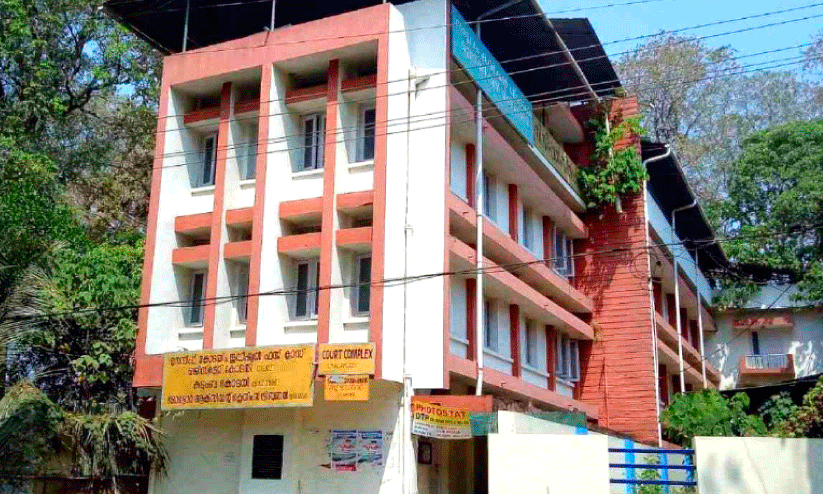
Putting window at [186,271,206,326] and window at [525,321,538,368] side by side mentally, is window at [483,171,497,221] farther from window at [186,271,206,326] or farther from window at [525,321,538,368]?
window at [186,271,206,326]

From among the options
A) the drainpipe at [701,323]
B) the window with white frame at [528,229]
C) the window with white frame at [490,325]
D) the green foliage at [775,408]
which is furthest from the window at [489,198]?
the drainpipe at [701,323]

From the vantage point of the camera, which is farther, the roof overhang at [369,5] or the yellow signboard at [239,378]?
the roof overhang at [369,5]

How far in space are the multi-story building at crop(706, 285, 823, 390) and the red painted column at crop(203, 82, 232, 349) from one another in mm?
25157

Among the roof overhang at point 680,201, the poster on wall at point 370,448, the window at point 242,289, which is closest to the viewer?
the poster on wall at point 370,448

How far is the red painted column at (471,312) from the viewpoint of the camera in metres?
17.3

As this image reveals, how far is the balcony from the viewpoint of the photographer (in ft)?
115

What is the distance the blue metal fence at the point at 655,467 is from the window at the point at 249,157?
902cm

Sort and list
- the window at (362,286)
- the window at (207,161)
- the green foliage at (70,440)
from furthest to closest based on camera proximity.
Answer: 1. the window at (207,161)
2. the window at (362,286)
3. the green foliage at (70,440)

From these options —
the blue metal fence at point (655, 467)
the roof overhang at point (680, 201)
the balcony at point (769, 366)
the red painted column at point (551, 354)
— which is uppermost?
the roof overhang at point (680, 201)

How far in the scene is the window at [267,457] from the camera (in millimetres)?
15891

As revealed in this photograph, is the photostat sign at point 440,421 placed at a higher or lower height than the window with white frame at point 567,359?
lower

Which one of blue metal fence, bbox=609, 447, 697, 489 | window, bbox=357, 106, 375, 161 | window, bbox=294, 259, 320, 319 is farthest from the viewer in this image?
window, bbox=357, 106, 375, 161

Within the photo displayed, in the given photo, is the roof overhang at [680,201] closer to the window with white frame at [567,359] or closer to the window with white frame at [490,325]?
the window with white frame at [567,359]

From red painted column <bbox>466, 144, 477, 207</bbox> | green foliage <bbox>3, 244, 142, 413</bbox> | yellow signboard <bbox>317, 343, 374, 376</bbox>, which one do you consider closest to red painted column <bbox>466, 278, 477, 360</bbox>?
red painted column <bbox>466, 144, 477, 207</bbox>
